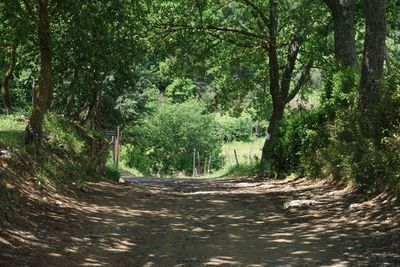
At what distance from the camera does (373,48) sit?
12141 millimetres

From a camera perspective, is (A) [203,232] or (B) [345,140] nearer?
(A) [203,232]

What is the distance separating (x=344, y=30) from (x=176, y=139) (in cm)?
3725

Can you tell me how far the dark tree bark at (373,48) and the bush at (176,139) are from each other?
38.4 meters

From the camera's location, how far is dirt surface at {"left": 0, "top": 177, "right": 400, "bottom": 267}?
21.6ft

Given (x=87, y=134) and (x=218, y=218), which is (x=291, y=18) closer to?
(x=87, y=134)

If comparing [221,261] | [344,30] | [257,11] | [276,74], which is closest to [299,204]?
[221,261]

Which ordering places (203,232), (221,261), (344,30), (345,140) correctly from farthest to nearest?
(344,30), (345,140), (203,232), (221,261)

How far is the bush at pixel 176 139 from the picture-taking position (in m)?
51.1

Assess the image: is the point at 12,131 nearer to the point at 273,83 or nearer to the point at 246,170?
the point at 273,83

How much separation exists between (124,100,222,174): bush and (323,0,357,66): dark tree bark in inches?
1394

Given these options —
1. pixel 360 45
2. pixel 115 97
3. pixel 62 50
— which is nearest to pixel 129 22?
pixel 62 50

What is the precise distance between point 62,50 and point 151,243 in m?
4.86

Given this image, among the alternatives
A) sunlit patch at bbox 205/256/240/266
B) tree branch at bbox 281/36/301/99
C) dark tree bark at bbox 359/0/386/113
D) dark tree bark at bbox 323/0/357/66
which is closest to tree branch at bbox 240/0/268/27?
tree branch at bbox 281/36/301/99

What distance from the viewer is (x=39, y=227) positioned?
25.1ft
